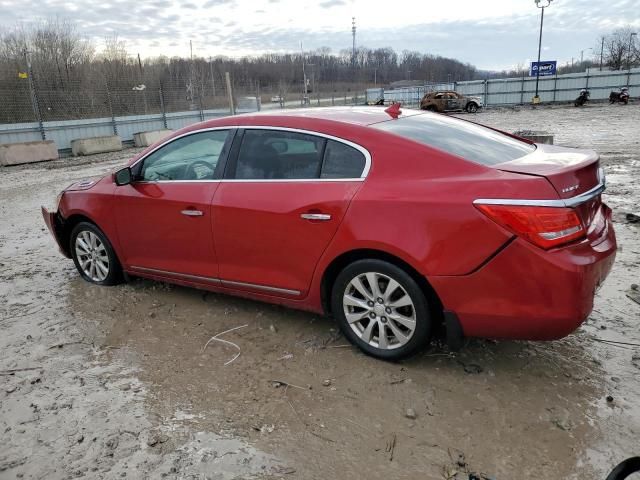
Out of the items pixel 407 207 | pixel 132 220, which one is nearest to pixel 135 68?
pixel 132 220

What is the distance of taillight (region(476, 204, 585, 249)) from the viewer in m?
2.73

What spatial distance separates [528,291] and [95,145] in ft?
65.4

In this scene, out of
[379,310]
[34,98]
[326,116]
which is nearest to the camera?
[379,310]

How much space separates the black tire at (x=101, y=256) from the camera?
492 centimetres

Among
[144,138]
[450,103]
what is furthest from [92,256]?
[450,103]

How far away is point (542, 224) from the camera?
2.73 metres

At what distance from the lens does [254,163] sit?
3.86 meters

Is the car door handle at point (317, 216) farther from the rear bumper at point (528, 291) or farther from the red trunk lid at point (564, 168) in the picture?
the red trunk lid at point (564, 168)

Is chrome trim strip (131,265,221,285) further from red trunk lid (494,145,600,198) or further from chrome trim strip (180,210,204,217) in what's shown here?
red trunk lid (494,145,600,198)

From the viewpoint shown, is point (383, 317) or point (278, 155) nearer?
point (383, 317)

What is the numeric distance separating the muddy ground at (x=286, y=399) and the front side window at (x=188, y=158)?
1.14 m

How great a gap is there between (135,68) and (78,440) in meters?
26.9

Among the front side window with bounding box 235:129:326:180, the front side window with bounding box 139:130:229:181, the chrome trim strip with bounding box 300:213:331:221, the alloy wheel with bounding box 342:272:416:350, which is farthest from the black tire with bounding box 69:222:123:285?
the alloy wheel with bounding box 342:272:416:350

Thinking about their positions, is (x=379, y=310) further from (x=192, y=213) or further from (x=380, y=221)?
(x=192, y=213)
